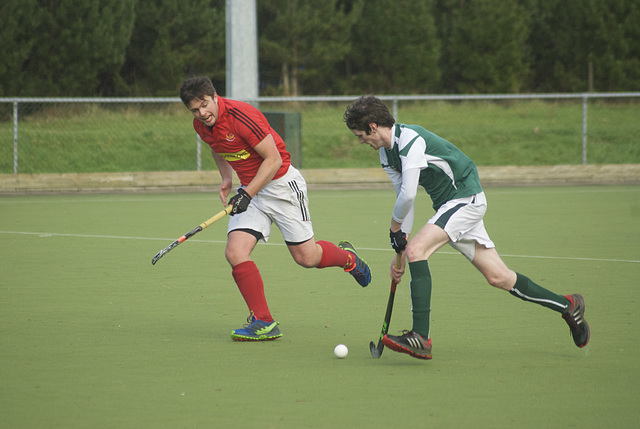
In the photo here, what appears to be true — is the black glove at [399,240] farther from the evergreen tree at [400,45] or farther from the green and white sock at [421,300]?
the evergreen tree at [400,45]

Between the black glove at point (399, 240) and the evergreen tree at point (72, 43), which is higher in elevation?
the evergreen tree at point (72, 43)

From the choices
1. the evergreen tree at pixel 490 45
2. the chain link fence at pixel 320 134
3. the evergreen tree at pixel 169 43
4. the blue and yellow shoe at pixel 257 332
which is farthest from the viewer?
the evergreen tree at pixel 490 45

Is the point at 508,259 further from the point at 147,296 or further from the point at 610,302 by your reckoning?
the point at 147,296

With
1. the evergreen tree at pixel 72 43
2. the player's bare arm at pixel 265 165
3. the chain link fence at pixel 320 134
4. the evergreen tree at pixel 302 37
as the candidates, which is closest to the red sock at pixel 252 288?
the player's bare arm at pixel 265 165

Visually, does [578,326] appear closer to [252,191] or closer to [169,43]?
[252,191]

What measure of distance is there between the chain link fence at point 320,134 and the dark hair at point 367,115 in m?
13.2

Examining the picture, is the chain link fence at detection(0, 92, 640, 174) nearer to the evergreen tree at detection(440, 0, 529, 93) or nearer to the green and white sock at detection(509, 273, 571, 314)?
the evergreen tree at detection(440, 0, 529, 93)

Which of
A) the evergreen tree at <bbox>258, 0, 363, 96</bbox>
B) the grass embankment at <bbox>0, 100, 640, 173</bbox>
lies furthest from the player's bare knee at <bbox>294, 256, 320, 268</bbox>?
the evergreen tree at <bbox>258, 0, 363, 96</bbox>

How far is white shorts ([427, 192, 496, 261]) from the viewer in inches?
212

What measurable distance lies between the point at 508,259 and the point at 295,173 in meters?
3.45

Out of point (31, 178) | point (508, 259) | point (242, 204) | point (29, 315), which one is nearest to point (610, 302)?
point (508, 259)

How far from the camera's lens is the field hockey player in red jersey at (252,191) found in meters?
5.89

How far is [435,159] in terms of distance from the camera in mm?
5395

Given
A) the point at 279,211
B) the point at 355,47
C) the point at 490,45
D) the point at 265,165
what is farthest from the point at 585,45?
the point at 265,165
